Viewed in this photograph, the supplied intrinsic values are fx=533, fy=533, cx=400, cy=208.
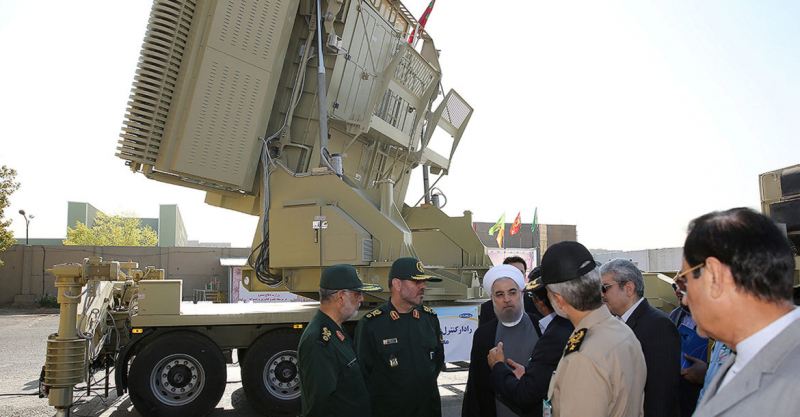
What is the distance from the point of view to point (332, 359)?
292 centimetres

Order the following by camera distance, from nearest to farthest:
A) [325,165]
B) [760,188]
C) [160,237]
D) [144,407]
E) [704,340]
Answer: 1. [704,340]
2. [144,407]
3. [325,165]
4. [760,188]
5. [160,237]

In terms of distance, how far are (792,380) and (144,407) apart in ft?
20.7

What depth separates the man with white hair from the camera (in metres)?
3.36

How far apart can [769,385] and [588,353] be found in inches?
31.1

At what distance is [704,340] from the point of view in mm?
4172

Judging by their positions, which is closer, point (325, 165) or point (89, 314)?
point (89, 314)

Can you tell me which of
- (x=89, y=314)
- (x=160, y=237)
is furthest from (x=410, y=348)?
(x=160, y=237)

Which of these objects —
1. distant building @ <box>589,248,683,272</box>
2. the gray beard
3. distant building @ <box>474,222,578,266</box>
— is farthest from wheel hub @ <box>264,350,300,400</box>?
distant building @ <box>474,222,578,266</box>

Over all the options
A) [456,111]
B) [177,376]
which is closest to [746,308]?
[177,376]

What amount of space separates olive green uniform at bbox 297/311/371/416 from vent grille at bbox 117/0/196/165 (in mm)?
4597

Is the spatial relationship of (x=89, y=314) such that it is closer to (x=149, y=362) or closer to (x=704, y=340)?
(x=149, y=362)

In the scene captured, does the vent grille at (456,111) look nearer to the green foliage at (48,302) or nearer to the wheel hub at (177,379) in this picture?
the wheel hub at (177,379)

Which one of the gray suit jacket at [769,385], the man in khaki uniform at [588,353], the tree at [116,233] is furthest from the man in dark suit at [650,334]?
the tree at [116,233]

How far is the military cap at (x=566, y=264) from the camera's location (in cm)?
222
